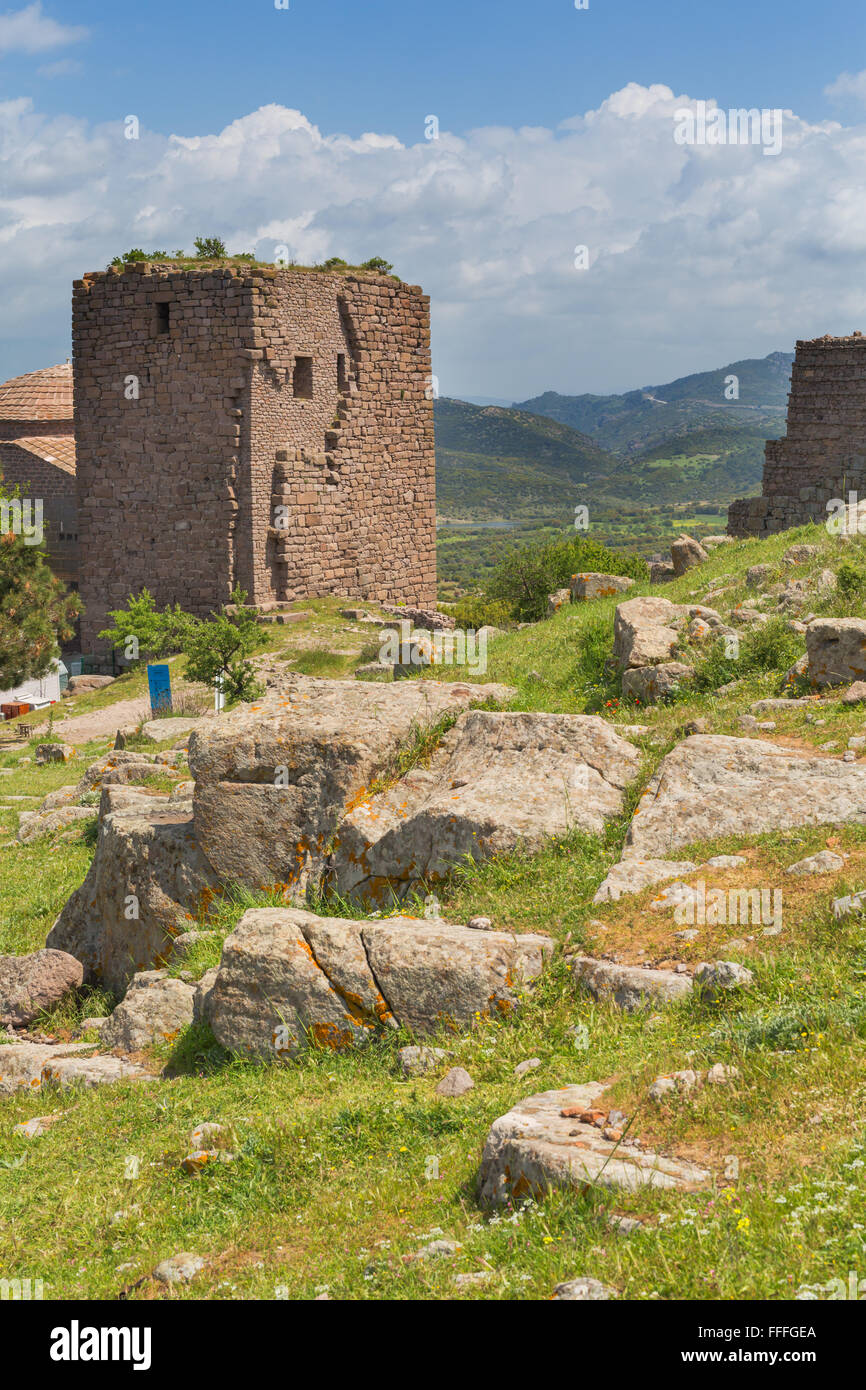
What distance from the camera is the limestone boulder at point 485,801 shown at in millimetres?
5918

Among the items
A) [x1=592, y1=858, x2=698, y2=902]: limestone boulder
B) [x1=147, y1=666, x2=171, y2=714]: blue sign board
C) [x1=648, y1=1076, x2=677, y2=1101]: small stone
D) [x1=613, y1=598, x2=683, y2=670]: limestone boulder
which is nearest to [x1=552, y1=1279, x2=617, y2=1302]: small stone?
[x1=648, y1=1076, x2=677, y2=1101]: small stone

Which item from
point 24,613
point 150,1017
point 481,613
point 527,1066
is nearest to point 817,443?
point 481,613

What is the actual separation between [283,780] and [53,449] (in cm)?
2616

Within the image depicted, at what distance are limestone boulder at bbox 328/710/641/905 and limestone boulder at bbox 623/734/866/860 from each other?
15.7 inches

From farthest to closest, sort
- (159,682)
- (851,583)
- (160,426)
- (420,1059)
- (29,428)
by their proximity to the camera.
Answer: (29,428) < (160,426) < (159,682) < (851,583) < (420,1059)

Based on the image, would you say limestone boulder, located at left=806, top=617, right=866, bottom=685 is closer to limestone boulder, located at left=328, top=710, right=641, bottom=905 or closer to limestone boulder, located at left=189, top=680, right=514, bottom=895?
limestone boulder, located at left=328, top=710, right=641, bottom=905

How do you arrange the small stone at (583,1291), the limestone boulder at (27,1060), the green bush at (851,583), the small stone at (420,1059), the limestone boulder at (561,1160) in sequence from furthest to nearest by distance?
1. the green bush at (851,583)
2. the limestone boulder at (27,1060)
3. the small stone at (420,1059)
4. the limestone boulder at (561,1160)
5. the small stone at (583,1291)

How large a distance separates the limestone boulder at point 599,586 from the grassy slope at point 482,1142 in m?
10.0

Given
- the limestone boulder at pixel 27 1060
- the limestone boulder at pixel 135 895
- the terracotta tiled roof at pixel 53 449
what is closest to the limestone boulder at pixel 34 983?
the limestone boulder at pixel 135 895

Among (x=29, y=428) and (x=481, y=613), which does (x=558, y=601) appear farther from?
(x=29, y=428)

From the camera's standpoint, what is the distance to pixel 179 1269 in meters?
3.62

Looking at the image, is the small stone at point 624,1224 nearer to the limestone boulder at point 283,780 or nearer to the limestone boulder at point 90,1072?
the limestone boulder at point 90,1072

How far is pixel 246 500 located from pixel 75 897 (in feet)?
43.2

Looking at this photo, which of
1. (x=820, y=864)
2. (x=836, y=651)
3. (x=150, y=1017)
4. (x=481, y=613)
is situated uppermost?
(x=481, y=613)
